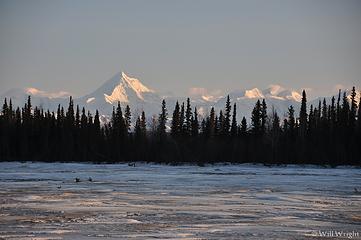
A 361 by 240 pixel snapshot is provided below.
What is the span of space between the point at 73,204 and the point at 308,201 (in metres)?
11.8

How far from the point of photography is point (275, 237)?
18203 millimetres

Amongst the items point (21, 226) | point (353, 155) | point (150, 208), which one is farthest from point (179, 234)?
point (353, 155)

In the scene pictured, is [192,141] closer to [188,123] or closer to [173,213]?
[188,123]

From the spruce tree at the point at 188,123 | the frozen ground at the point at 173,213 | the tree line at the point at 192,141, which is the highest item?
the spruce tree at the point at 188,123

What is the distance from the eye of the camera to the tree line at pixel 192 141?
320 ft

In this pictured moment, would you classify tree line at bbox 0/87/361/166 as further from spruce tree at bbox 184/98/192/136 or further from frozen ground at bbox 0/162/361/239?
frozen ground at bbox 0/162/361/239

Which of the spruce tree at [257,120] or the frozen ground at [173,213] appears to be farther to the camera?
the spruce tree at [257,120]

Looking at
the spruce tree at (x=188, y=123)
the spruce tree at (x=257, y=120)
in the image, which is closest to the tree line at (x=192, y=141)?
the spruce tree at (x=257, y=120)

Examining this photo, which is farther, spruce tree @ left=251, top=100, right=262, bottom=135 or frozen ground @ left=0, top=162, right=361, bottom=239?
spruce tree @ left=251, top=100, right=262, bottom=135

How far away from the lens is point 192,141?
363ft

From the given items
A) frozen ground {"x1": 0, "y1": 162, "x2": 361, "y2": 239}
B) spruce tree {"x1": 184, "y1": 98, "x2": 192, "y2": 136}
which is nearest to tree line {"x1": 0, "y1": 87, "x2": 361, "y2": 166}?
spruce tree {"x1": 184, "y1": 98, "x2": 192, "y2": 136}

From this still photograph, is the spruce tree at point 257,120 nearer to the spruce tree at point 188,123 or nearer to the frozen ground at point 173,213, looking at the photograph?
the spruce tree at point 188,123

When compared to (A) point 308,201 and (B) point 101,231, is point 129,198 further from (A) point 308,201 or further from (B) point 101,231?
(B) point 101,231

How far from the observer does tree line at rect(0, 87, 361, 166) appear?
9769cm
